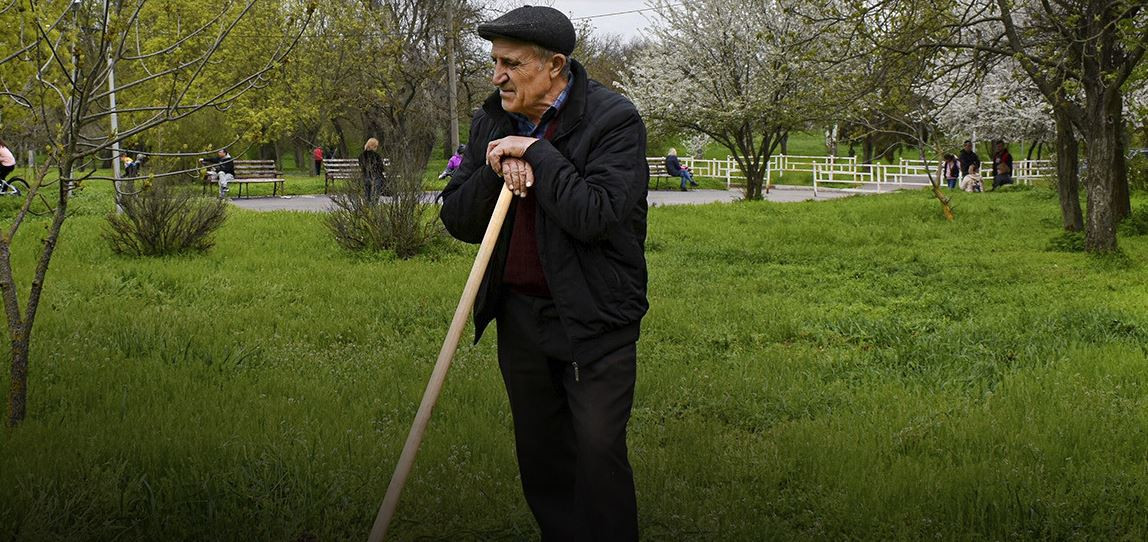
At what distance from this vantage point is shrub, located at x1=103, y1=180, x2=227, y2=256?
1264cm

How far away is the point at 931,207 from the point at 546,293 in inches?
736

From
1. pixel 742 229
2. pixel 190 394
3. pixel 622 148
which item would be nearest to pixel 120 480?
pixel 190 394

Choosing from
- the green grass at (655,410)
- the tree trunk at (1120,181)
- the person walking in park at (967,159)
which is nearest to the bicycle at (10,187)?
the green grass at (655,410)

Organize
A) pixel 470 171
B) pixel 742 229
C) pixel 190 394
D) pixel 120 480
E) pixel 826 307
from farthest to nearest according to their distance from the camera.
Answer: pixel 742 229 → pixel 826 307 → pixel 190 394 → pixel 120 480 → pixel 470 171

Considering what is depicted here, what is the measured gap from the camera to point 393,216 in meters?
12.9

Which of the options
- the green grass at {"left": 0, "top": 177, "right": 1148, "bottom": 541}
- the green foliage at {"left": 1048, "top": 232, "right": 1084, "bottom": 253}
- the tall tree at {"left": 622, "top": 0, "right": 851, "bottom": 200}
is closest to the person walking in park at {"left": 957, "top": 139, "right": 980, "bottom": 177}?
the tall tree at {"left": 622, "top": 0, "right": 851, "bottom": 200}

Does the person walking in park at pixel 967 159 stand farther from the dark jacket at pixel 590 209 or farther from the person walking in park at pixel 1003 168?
the dark jacket at pixel 590 209

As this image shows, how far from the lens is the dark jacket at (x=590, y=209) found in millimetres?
3203

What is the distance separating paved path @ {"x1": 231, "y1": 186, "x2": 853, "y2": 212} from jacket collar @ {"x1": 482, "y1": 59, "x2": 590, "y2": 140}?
1865 cm

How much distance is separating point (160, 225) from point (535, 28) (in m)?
10.5

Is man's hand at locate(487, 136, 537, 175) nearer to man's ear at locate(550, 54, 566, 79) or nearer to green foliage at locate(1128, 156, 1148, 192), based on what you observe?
man's ear at locate(550, 54, 566, 79)

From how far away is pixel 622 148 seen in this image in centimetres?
331

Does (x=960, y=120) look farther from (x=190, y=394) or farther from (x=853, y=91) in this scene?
(x=190, y=394)

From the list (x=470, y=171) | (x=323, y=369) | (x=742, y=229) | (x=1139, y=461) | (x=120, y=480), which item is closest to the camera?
(x=470, y=171)
